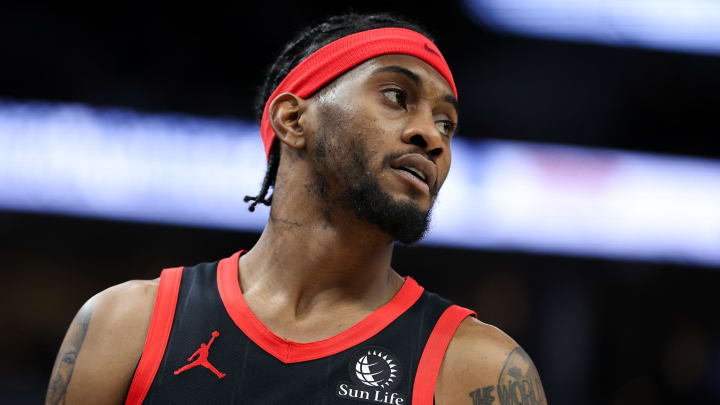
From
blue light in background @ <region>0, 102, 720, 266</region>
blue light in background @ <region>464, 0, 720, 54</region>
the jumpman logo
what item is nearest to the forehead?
the jumpman logo

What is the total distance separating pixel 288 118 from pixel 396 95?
0.36m

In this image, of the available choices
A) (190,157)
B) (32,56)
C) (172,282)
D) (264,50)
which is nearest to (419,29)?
(172,282)

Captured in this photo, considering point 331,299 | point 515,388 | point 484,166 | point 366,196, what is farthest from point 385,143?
point 484,166

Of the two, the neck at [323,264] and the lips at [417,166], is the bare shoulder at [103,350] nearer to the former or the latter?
the neck at [323,264]

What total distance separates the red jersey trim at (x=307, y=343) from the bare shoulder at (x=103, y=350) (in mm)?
238

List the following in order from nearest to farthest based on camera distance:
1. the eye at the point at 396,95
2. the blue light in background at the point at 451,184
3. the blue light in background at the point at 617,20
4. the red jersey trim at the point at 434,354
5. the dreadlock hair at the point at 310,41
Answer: the red jersey trim at the point at 434,354 → the eye at the point at 396,95 → the dreadlock hair at the point at 310,41 → the blue light in background at the point at 451,184 → the blue light in background at the point at 617,20

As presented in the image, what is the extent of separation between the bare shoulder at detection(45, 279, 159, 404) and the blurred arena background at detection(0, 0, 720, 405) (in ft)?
14.3

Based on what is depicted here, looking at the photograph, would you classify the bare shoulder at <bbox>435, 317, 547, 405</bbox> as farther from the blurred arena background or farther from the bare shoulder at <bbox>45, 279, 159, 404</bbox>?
the blurred arena background

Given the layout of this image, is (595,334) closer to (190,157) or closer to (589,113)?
(589,113)

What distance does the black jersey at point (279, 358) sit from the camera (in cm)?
199

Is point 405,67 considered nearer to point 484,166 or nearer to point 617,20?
A: point 484,166

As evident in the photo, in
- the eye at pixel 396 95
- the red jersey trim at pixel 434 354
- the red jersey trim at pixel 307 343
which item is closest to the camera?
the red jersey trim at pixel 434 354

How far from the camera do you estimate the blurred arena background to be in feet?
21.8

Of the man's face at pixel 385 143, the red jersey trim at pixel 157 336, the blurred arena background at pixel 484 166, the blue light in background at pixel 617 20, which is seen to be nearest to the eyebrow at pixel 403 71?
the man's face at pixel 385 143
